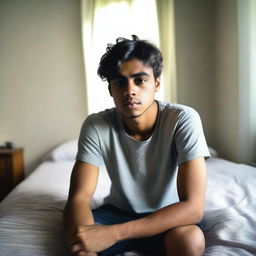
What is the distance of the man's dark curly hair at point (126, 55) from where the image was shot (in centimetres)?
94

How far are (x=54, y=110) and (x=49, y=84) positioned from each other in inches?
11.0

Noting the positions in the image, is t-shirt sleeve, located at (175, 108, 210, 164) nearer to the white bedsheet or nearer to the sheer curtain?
the white bedsheet

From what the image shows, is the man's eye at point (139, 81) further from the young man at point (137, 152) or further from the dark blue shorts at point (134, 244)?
the dark blue shorts at point (134, 244)

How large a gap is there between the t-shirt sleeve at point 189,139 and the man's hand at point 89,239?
0.34 m

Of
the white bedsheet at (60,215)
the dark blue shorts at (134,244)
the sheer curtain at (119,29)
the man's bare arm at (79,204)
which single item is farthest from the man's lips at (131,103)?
the sheer curtain at (119,29)

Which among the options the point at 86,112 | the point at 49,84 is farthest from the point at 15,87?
the point at 86,112

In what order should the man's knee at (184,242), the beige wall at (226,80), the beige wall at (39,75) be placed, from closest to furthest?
the man's knee at (184,242) < the beige wall at (226,80) < the beige wall at (39,75)

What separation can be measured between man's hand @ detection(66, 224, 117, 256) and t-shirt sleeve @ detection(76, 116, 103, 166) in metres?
0.29

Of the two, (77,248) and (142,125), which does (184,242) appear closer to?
(77,248)

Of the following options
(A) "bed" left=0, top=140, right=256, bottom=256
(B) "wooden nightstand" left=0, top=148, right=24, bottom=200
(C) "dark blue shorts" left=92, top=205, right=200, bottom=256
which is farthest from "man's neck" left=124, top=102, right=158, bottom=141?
(B) "wooden nightstand" left=0, top=148, right=24, bottom=200

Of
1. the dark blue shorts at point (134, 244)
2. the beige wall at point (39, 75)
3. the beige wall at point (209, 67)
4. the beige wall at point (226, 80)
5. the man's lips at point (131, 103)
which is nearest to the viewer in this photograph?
the dark blue shorts at point (134, 244)

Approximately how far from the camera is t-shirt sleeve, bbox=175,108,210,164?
0.81m

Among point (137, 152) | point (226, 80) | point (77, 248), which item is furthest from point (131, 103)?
point (226, 80)

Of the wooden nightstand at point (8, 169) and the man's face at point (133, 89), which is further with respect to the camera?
the wooden nightstand at point (8, 169)
